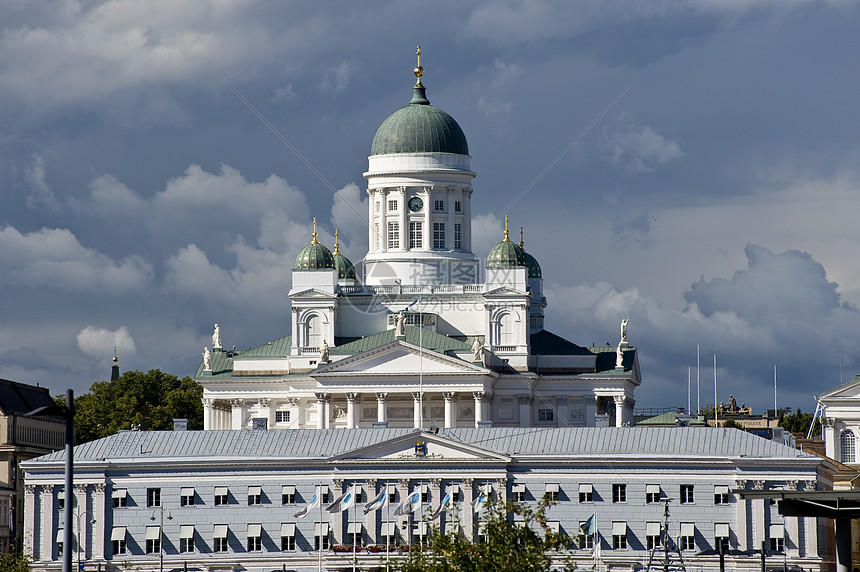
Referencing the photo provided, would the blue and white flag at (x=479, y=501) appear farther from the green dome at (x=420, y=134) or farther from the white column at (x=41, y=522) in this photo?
the green dome at (x=420, y=134)

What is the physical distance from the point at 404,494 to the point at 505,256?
49692 millimetres

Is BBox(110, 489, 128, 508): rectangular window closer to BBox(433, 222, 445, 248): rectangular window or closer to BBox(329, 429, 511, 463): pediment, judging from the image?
BBox(329, 429, 511, 463): pediment

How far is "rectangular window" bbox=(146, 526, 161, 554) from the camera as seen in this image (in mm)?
137000

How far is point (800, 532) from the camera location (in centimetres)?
13400

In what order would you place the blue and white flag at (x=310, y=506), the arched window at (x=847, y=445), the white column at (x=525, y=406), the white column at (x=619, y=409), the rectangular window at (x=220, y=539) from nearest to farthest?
the blue and white flag at (x=310, y=506)
the rectangular window at (x=220, y=539)
the white column at (x=525, y=406)
the white column at (x=619, y=409)
the arched window at (x=847, y=445)

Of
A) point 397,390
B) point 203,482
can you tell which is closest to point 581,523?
point 203,482

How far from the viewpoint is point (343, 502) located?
137125mm

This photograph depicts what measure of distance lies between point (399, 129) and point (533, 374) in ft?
89.1

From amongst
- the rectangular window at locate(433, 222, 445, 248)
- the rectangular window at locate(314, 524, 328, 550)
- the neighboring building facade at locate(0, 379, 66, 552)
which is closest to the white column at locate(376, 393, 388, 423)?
the rectangular window at locate(433, 222, 445, 248)

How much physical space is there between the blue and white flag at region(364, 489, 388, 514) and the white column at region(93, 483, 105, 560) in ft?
51.9

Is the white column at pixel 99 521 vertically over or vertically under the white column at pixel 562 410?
under

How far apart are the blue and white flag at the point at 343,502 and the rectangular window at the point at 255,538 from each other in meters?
4.27

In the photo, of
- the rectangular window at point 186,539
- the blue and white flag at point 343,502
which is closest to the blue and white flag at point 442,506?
the blue and white flag at point 343,502

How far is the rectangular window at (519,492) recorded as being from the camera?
5453 inches
